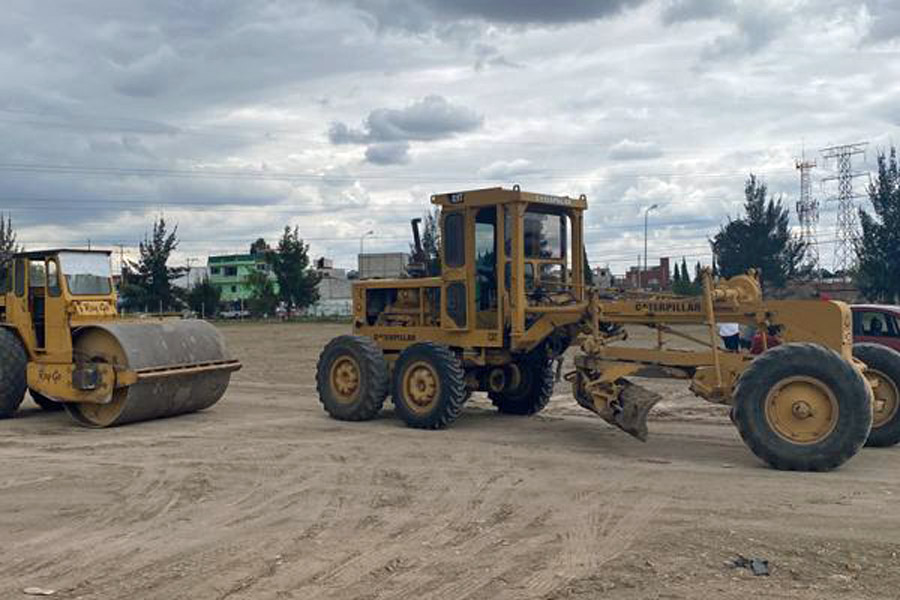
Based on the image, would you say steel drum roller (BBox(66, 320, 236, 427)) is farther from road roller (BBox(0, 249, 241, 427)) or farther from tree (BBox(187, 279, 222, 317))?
tree (BBox(187, 279, 222, 317))

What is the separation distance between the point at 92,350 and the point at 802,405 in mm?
9278

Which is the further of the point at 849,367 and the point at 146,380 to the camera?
the point at 146,380

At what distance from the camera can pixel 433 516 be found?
7977mm

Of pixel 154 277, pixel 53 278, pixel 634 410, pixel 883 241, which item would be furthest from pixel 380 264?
pixel 154 277

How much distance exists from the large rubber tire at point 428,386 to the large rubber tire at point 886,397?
16.0 ft

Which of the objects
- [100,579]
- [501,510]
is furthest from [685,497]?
[100,579]

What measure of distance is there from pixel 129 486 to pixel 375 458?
2.61 m

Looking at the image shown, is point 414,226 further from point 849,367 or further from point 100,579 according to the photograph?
point 100,579

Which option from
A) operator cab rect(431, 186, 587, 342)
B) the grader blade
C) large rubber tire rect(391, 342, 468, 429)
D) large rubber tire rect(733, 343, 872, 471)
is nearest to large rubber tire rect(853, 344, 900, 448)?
large rubber tire rect(733, 343, 872, 471)

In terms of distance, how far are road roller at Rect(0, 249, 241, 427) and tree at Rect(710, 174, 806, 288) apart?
2896 centimetres

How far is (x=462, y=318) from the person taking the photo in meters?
13.1

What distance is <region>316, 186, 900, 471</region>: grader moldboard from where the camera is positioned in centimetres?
963

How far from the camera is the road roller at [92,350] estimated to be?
43.4 ft

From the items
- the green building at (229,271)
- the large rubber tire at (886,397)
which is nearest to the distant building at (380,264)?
the large rubber tire at (886,397)
